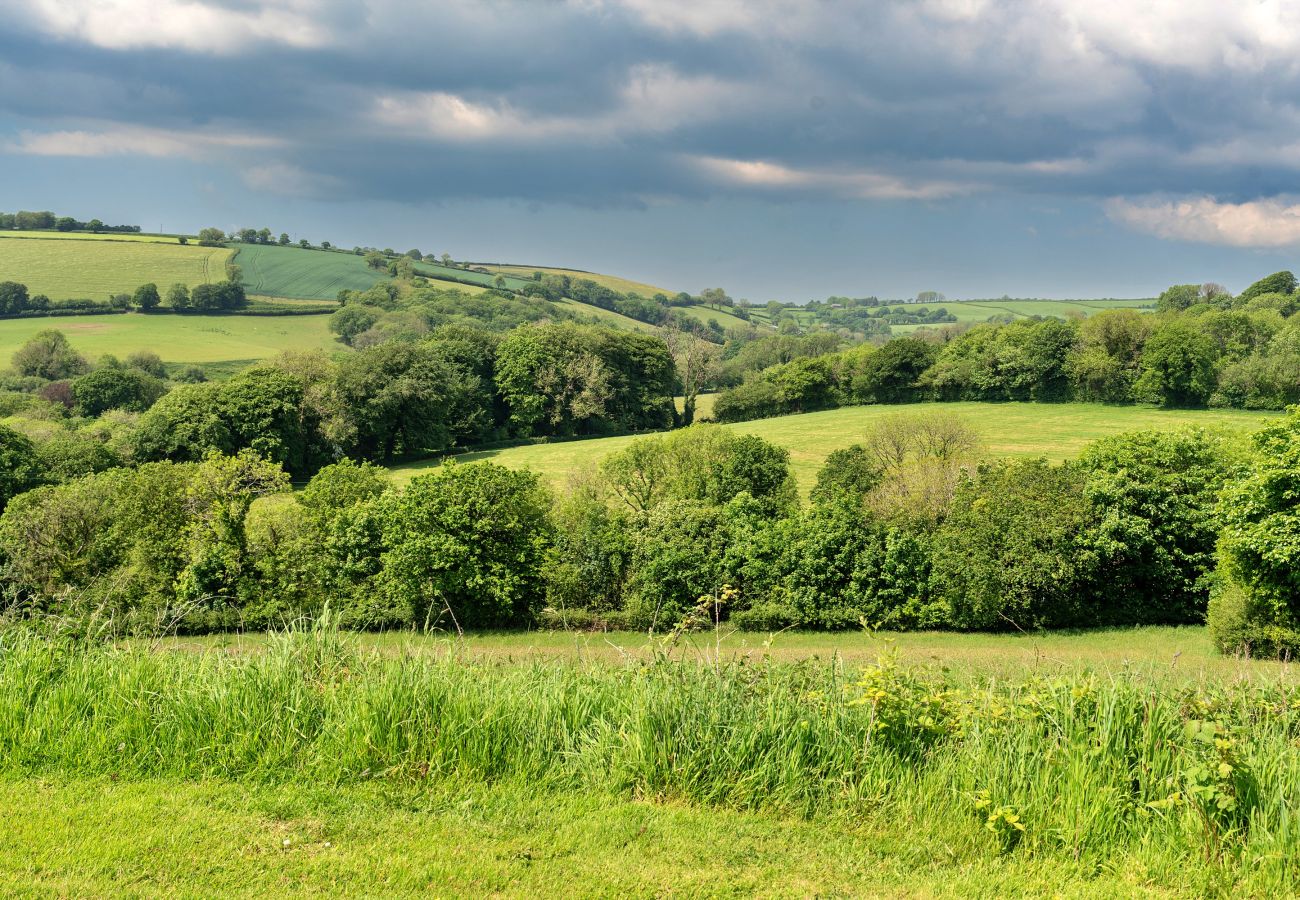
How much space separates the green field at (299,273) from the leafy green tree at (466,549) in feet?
429

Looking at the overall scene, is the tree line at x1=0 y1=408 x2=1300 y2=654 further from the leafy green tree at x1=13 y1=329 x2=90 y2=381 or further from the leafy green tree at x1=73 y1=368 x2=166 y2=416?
the leafy green tree at x1=13 y1=329 x2=90 y2=381

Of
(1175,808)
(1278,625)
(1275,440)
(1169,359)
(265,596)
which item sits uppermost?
(1169,359)

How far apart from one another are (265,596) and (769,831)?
33.6 metres

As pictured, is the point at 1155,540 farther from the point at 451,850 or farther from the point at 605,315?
the point at 605,315

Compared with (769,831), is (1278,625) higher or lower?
lower

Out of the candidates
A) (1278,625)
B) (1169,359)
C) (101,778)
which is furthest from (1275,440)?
(1169,359)

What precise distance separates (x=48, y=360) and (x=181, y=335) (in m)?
21.3

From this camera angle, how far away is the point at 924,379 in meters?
95.6

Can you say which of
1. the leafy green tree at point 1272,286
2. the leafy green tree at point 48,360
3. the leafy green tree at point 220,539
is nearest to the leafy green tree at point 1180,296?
the leafy green tree at point 1272,286

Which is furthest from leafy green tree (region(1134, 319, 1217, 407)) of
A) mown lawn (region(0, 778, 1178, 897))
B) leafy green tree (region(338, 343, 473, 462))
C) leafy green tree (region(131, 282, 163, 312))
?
leafy green tree (region(131, 282, 163, 312))

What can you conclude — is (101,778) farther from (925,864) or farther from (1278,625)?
(1278,625)

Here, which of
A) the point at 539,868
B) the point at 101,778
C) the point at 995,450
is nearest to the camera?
the point at 539,868

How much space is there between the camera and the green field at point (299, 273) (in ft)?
500

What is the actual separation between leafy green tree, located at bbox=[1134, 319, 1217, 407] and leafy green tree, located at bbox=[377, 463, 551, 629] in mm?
73610
